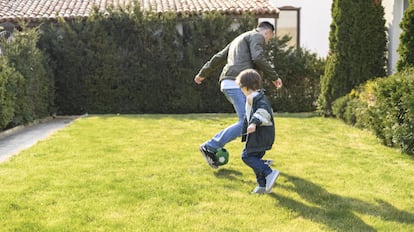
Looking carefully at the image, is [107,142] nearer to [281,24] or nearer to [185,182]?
[185,182]

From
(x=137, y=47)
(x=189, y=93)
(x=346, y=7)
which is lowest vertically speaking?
(x=189, y=93)

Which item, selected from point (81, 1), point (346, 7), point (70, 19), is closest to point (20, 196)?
point (346, 7)

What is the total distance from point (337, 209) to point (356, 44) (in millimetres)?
8324

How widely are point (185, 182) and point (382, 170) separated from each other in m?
2.48

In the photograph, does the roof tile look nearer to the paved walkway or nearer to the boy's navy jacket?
the paved walkway

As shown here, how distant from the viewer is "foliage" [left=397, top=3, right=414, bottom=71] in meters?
9.59

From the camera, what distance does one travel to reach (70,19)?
55.6ft

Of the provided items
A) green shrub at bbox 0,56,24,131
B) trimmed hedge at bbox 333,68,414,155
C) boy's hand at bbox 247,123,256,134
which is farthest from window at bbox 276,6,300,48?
boy's hand at bbox 247,123,256,134

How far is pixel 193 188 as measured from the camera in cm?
543

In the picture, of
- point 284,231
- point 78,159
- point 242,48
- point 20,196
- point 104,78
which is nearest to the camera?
point 284,231

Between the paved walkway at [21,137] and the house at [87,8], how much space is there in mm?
5527

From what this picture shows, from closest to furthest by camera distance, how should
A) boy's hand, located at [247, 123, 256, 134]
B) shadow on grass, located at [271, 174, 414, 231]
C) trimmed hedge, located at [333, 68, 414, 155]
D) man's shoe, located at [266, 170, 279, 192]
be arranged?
shadow on grass, located at [271, 174, 414, 231]
boy's hand, located at [247, 123, 256, 134]
man's shoe, located at [266, 170, 279, 192]
trimmed hedge, located at [333, 68, 414, 155]

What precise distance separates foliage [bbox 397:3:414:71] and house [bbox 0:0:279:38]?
7368mm

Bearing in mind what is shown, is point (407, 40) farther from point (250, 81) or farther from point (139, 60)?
point (139, 60)
